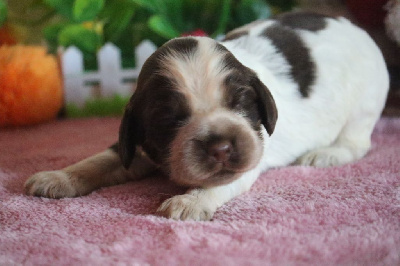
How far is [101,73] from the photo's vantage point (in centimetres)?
420

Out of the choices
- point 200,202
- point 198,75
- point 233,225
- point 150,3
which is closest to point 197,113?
point 198,75

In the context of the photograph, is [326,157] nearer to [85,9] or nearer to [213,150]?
[213,150]

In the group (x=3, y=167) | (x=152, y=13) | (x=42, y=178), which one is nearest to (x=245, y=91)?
(x=42, y=178)

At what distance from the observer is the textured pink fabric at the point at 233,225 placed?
4.39ft

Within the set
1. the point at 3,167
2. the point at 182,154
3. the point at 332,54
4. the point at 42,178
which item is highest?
the point at 332,54

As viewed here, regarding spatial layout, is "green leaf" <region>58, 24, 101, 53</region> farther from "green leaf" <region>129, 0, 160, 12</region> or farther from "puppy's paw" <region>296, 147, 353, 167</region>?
"puppy's paw" <region>296, 147, 353, 167</region>

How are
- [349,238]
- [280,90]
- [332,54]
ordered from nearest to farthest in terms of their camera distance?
[349,238], [280,90], [332,54]

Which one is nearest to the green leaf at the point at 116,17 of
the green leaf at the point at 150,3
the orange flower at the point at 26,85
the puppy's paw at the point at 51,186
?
the green leaf at the point at 150,3

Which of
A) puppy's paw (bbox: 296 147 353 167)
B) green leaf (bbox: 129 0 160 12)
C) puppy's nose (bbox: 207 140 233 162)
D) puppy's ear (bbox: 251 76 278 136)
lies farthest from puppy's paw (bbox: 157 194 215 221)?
green leaf (bbox: 129 0 160 12)

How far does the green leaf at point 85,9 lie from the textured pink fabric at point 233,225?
1.87m

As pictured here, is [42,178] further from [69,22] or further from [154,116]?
[69,22]

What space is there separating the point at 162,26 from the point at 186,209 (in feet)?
7.87

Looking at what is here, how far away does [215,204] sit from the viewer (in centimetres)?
178

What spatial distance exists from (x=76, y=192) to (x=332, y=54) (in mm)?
1626
